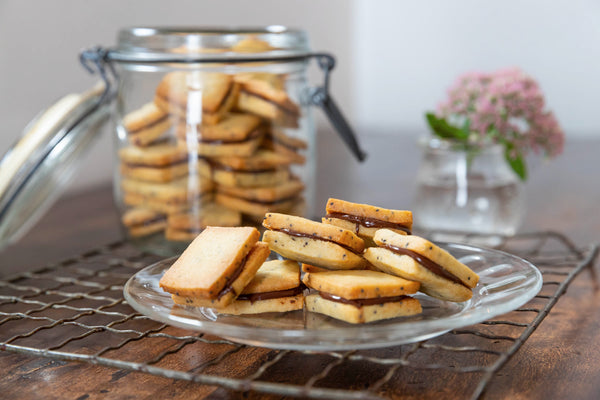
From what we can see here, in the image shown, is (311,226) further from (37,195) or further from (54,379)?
(37,195)

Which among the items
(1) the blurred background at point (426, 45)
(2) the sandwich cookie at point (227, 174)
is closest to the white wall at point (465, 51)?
(1) the blurred background at point (426, 45)

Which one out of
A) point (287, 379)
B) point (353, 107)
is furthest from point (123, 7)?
point (353, 107)

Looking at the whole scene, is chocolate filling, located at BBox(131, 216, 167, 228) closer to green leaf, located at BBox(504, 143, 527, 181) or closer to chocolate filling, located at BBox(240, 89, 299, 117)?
chocolate filling, located at BBox(240, 89, 299, 117)

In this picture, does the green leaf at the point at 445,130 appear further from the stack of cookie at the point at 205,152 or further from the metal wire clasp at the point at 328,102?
the stack of cookie at the point at 205,152

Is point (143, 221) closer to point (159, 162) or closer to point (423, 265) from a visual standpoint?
point (159, 162)

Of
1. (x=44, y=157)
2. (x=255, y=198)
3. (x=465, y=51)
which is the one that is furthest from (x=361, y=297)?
(x=465, y=51)

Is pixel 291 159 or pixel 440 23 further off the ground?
pixel 440 23
